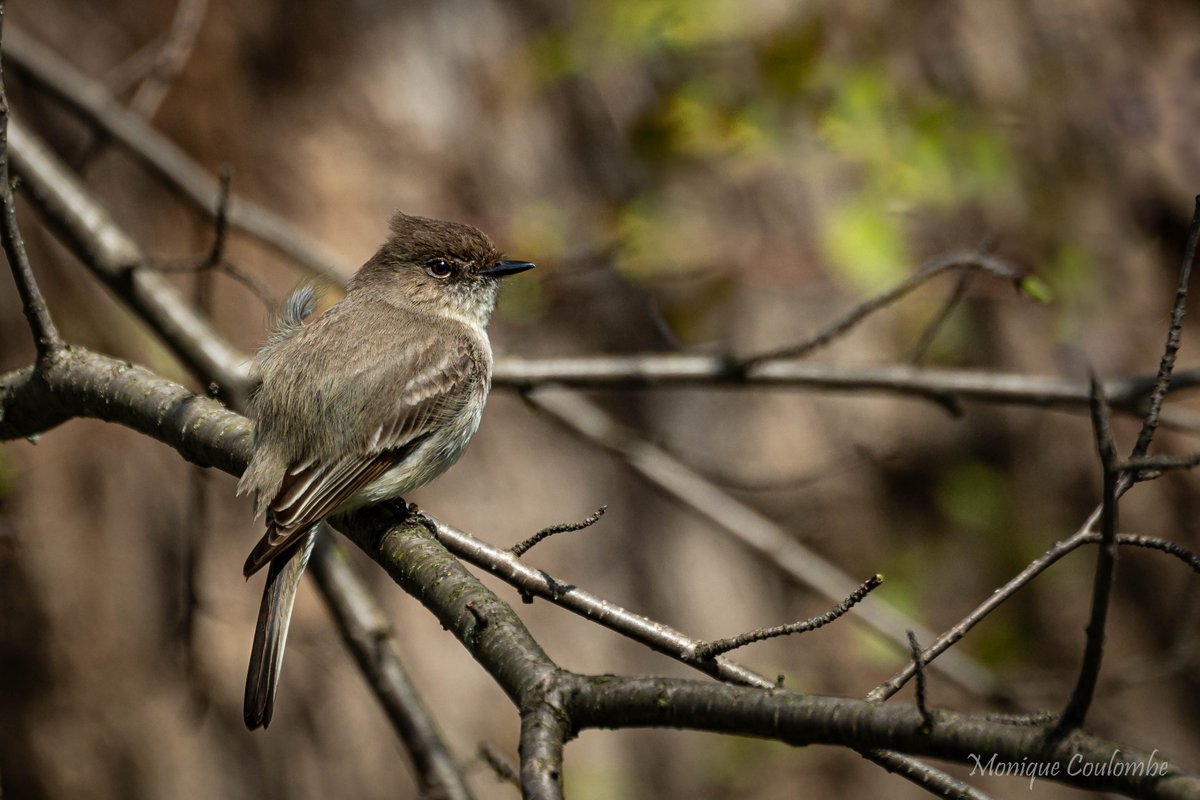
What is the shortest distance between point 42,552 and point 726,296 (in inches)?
146

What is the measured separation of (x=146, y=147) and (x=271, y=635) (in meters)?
2.93

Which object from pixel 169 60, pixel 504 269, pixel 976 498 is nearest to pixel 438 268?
pixel 504 269

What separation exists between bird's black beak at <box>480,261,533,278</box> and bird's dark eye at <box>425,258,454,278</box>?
0.15 metres

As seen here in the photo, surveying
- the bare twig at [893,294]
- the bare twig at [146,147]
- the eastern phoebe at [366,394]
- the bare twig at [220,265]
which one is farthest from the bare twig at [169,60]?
the bare twig at [893,294]

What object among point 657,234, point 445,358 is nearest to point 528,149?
point 657,234

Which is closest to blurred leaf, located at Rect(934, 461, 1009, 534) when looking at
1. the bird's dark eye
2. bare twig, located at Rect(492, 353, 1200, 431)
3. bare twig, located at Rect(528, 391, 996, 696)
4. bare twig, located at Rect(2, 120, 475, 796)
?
bare twig, located at Rect(528, 391, 996, 696)

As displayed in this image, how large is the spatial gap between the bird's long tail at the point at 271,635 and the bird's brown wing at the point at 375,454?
0.10 meters

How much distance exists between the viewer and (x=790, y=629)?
2180 millimetres

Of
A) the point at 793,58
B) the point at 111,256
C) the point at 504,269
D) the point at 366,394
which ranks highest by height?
the point at 793,58

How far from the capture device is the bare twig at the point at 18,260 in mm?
2678

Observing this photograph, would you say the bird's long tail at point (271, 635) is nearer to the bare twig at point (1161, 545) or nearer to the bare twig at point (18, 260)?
the bare twig at point (18, 260)

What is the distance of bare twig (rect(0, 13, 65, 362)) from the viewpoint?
105 inches

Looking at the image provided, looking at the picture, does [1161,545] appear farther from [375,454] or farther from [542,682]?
[375,454]

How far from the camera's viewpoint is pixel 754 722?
1.97 m
